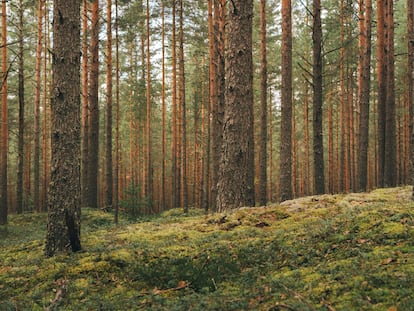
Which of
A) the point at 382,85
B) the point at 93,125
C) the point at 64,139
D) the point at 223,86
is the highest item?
the point at 382,85

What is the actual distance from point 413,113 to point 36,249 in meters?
12.3

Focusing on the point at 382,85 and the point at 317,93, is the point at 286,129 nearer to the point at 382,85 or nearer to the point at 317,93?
the point at 317,93

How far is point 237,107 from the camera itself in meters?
7.80

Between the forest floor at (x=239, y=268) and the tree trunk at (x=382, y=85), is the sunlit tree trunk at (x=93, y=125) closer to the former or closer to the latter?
the forest floor at (x=239, y=268)

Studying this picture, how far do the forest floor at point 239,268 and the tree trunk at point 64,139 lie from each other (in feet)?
→ 1.43

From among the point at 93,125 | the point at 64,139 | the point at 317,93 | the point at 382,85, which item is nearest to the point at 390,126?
the point at 382,85

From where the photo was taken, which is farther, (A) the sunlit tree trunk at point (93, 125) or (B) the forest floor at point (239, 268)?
(A) the sunlit tree trunk at point (93, 125)

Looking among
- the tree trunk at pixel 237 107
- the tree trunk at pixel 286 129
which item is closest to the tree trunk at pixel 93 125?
the tree trunk at pixel 286 129

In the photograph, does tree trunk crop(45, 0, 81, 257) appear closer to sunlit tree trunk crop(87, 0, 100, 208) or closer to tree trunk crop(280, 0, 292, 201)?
tree trunk crop(280, 0, 292, 201)

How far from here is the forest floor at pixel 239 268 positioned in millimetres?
3217

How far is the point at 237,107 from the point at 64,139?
3.73 m

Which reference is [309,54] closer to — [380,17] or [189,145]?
[380,17]

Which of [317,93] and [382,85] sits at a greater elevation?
[382,85]

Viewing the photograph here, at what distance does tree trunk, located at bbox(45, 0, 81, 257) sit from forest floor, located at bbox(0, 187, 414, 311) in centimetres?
44
